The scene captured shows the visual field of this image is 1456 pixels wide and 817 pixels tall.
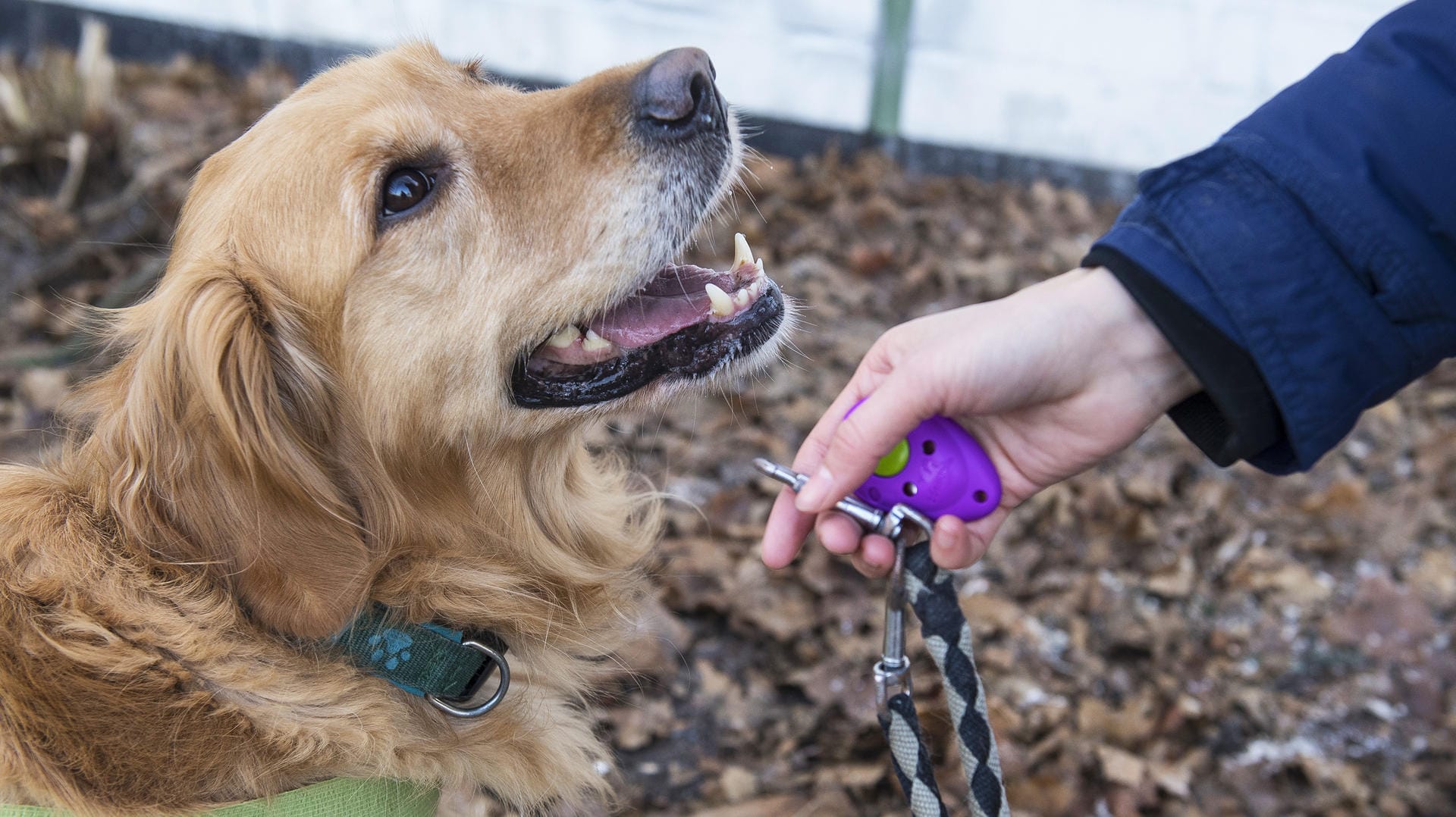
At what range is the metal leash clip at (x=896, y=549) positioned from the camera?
5.78 ft

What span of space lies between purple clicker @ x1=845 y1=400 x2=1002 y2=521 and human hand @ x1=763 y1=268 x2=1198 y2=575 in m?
0.06

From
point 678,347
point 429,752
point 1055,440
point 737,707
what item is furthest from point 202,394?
point 737,707

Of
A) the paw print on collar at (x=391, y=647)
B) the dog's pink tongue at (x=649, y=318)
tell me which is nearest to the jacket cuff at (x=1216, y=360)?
the dog's pink tongue at (x=649, y=318)

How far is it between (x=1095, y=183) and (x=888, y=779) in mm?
5270

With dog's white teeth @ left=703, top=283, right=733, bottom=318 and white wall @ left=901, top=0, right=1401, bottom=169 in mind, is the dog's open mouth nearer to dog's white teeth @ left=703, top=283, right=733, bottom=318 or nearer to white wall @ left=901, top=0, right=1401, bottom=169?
dog's white teeth @ left=703, top=283, right=733, bottom=318

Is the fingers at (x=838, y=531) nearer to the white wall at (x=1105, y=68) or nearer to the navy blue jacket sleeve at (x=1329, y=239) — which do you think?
the navy blue jacket sleeve at (x=1329, y=239)

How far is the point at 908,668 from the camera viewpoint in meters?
1.75

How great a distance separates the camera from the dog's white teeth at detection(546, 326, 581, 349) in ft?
6.88

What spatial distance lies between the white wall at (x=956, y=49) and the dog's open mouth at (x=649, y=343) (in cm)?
501

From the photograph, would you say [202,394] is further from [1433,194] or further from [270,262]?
[1433,194]

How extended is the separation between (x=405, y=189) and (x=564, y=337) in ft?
1.44

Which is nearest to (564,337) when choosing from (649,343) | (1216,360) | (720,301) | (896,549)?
(649,343)

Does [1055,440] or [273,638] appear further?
[1055,440]

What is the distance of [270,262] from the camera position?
6.42ft
